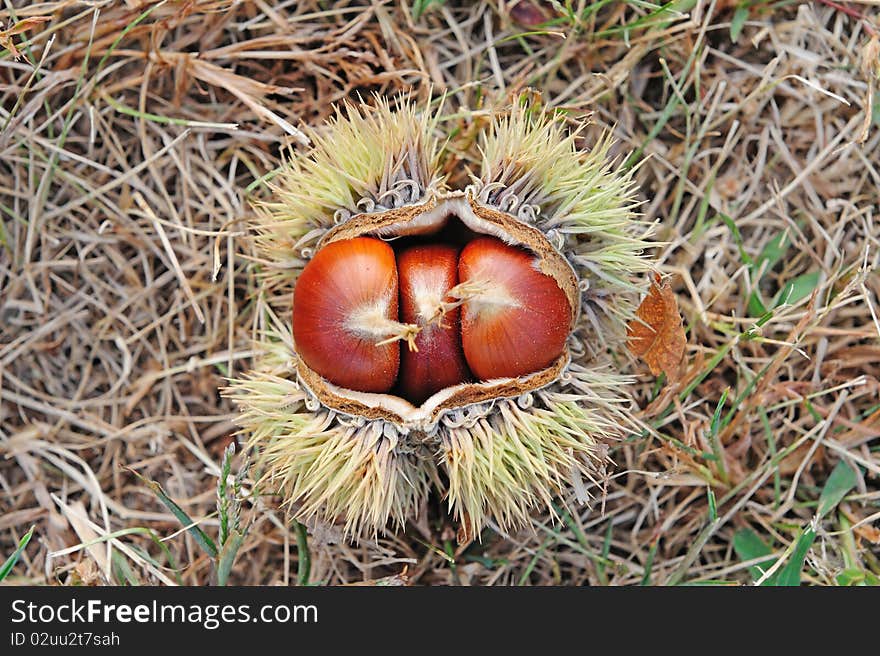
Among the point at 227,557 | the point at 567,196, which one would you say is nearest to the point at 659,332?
the point at 567,196

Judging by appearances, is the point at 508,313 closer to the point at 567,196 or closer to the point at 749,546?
the point at 567,196

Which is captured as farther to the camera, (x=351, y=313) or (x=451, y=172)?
(x=451, y=172)

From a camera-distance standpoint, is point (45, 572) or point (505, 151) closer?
point (505, 151)

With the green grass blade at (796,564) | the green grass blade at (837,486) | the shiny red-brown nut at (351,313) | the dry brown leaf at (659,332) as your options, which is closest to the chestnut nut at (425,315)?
the shiny red-brown nut at (351,313)

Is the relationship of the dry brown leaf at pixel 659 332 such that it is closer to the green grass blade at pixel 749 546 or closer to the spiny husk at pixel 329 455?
the green grass blade at pixel 749 546

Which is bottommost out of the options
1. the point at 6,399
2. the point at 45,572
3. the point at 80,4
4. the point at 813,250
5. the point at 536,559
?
the point at 45,572

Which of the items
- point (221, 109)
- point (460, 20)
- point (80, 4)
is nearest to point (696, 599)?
point (460, 20)

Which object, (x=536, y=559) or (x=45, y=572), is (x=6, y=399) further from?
(x=536, y=559)
